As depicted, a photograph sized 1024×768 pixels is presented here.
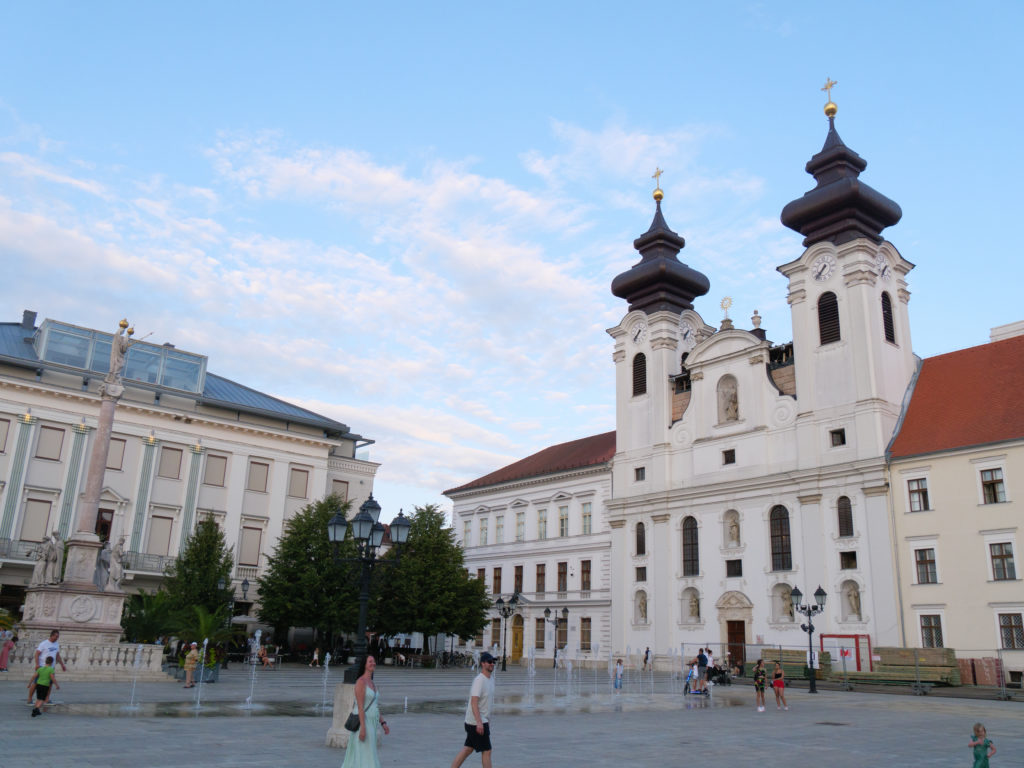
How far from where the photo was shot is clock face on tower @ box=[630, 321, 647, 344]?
5256cm

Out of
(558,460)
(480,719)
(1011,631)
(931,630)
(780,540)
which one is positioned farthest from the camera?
(558,460)

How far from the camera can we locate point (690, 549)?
155 feet

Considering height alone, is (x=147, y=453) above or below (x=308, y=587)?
above

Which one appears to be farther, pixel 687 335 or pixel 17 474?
pixel 687 335

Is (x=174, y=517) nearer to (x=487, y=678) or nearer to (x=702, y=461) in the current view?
(x=702, y=461)

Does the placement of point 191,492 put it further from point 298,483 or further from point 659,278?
point 659,278

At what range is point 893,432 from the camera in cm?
3984

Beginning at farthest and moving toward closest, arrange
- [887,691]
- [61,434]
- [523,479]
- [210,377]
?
[523,479] < [210,377] < [61,434] < [887,691]

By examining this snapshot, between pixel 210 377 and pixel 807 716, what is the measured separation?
139 ft

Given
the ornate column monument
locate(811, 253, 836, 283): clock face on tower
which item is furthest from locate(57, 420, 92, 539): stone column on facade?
locate(811, 253, 836, 283): clock face on tower

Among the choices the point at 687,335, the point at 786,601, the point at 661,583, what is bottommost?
the point at 786,601

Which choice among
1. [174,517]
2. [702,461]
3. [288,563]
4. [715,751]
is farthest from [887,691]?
[174,517]

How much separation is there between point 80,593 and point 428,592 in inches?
857

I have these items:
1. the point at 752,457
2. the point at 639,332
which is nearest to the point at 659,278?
the point at 639,332
